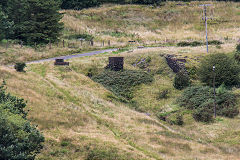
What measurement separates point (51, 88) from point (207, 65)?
2146 cm

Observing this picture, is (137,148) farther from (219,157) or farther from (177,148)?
(219,157)

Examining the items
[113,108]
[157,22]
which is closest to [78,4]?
[157,22]

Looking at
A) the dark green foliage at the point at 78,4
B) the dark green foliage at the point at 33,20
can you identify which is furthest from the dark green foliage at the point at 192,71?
the dark green foliage at the point at 78,4

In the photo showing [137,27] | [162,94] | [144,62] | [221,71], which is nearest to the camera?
[162,94]

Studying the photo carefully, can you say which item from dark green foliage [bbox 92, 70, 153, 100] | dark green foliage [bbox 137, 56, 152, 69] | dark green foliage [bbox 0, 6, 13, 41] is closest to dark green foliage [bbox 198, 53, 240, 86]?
dark green foliage [bbox 92, 70, 153, 100]

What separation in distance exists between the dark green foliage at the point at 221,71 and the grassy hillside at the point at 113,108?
2821 millimetres

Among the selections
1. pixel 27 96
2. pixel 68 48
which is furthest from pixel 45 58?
pixel 27 96

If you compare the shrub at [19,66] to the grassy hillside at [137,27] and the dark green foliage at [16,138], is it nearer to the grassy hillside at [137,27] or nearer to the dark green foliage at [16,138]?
the grassy hillside at [137,27]

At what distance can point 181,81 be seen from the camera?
46531 millimetres

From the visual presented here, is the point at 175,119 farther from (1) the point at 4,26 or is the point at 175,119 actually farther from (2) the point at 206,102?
(1) the point at 4,26

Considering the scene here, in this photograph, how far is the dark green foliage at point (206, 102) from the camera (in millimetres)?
38906

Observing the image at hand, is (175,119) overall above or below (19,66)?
below

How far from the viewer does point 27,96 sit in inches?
1323

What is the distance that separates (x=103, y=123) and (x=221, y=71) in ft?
68.7
